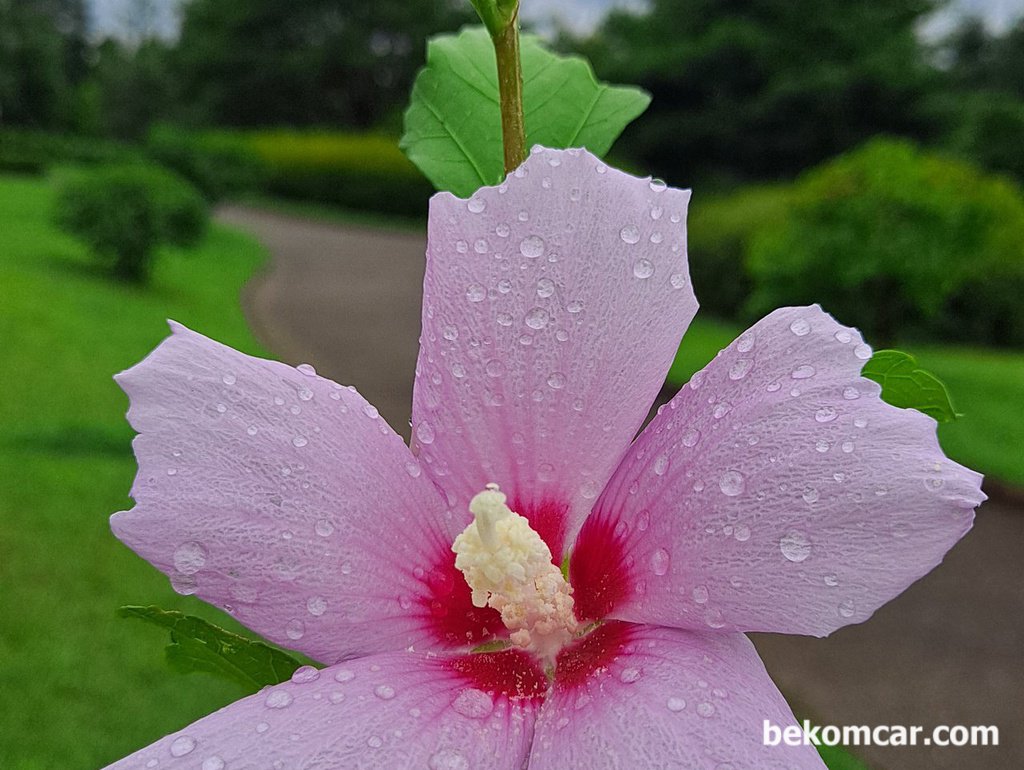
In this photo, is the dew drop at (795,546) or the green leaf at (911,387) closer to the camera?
the dew drop at (795,546)

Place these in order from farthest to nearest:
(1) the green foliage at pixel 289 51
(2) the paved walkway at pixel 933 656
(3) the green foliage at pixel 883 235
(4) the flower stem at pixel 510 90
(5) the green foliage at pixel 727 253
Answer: (1) the green foliage at pixel 289 51 → (5) the green foliage at pixel 727 253 → (3) the green foliage at pixel 883 235 → (2) the paved walkway at pixel 933 656 → (4) the flower stem at pixel 510 90

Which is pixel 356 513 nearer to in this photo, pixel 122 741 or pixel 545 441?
pixel 545 441

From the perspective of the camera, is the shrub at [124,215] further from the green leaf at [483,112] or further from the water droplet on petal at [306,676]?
the water droplet on petal at [306,676]

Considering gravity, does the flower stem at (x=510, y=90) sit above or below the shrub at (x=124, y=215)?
above

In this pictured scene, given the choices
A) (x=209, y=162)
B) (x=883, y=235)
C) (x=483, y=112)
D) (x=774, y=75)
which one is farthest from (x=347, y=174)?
(x=483, y=112)

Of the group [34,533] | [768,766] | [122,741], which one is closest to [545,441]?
[768,766]

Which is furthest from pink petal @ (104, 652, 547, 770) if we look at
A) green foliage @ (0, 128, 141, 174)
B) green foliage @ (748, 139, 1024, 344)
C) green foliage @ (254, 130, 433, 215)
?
green foliage @ (0, 128, 141, 174)

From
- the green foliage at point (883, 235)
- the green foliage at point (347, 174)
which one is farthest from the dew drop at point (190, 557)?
the green foliage at point (347, 174)
